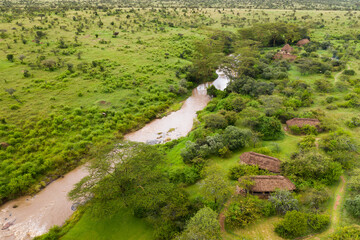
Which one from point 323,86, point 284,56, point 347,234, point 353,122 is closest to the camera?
point 347,234

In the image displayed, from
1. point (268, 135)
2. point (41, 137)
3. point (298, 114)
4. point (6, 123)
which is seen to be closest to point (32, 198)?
point (41, 137)

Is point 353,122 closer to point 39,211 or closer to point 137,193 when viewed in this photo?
point 137,193

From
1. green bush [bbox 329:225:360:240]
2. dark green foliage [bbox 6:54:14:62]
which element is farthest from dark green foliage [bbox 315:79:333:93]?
dark green foliage [bbox 6:54:14:62]

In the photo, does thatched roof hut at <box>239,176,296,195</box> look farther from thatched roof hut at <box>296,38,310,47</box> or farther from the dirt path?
thatched roof hut at <box>296,38,310,47</box>

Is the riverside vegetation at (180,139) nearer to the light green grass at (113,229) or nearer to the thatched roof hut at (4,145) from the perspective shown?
the light green grass at (113,229)

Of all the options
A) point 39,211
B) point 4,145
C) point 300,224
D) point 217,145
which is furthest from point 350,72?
point 4,145

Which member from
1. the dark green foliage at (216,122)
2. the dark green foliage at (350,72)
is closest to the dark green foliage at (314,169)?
the dark green foliage at (216,122)
